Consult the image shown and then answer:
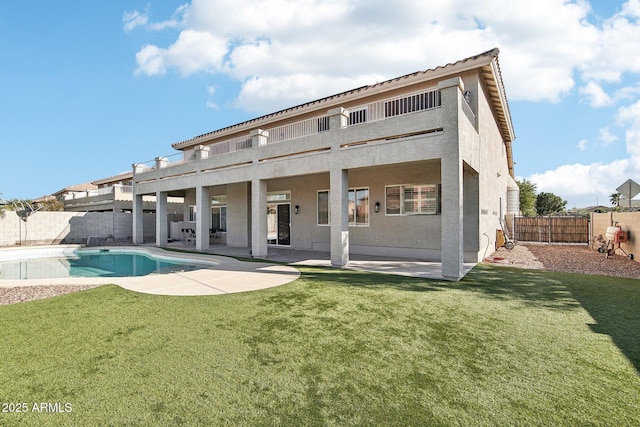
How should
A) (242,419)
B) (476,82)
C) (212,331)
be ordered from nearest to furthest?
1. (242,419)
2. (212,331)
3. (476,82)

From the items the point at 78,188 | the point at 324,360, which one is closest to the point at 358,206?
the point at 324,360

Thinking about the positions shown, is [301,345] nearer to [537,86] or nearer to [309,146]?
[309,146]

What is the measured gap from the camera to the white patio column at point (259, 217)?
13.4 meters

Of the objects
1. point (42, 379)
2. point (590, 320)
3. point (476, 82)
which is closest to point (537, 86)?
point (476, 82)

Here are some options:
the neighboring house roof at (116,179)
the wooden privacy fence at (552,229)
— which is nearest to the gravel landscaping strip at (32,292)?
the wooden privacy fence at (552,229)

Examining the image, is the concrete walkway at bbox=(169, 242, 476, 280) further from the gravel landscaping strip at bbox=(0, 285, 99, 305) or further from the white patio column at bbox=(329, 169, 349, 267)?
the gravel landscaping strip at bbox=(0, 285, 99, 305)

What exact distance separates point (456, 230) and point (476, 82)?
6215mm

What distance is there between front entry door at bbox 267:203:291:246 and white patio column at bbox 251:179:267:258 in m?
3.46

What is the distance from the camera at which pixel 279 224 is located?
1745 cm

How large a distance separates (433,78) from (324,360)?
11248 millimetres

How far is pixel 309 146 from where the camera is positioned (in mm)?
11672

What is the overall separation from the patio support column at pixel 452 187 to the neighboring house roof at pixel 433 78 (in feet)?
9.54

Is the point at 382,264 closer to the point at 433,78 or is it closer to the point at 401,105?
the point at 401,105

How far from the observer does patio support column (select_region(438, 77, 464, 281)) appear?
8.41m
